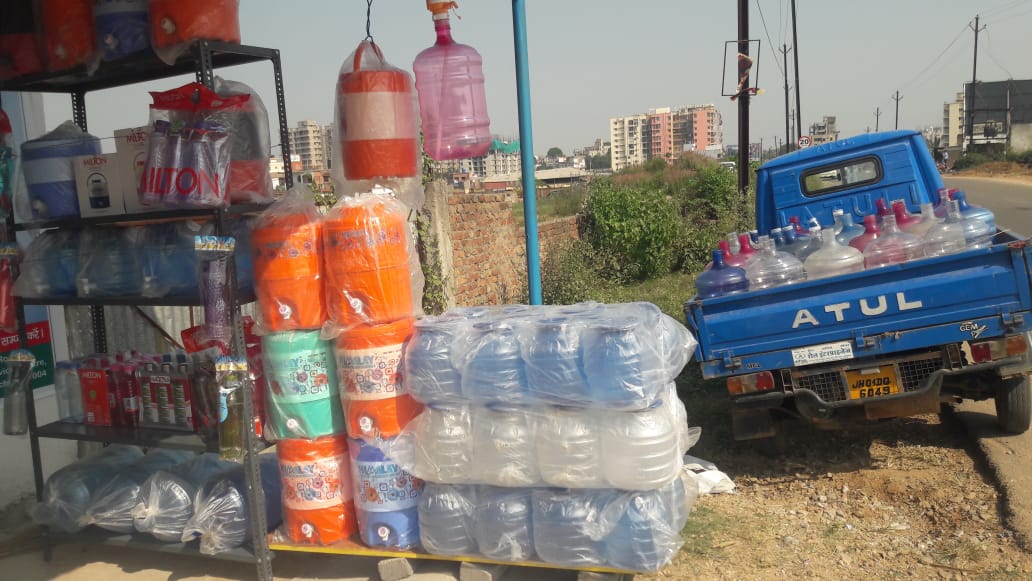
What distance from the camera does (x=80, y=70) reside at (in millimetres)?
4395

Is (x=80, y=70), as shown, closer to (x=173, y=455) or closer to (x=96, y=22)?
(x=96, y=22)

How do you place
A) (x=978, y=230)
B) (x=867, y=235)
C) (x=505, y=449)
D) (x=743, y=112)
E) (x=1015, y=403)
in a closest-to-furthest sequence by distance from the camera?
(x=505, y=449) < (x=978, y=230) < (x=867, y=235) < (x=1015, y=403) < (x=743, y=112)

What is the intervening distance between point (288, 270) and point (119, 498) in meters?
1.99

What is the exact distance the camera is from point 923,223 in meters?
5.07

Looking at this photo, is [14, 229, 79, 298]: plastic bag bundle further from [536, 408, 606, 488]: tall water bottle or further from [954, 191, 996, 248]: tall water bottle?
[954, 191, 996, 248]: tall water bottle

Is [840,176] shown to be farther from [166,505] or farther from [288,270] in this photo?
[166,505]

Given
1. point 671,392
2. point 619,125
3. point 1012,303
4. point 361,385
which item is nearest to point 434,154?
point 361,385

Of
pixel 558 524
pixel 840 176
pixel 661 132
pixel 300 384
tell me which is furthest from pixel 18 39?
pixel 661 132

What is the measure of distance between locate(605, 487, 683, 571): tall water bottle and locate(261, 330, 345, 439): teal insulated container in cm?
159

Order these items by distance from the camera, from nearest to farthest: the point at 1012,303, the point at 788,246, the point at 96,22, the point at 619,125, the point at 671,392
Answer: the point at 671,392 → the point at 96,22 → the point at 1012,303 → the point at 788,246 → the point at 619,125

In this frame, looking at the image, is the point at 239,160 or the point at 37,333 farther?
the point at 37,333

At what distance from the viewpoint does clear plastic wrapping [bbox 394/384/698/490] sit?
3.56 m

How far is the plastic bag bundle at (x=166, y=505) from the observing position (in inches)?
178

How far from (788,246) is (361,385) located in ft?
10.6
